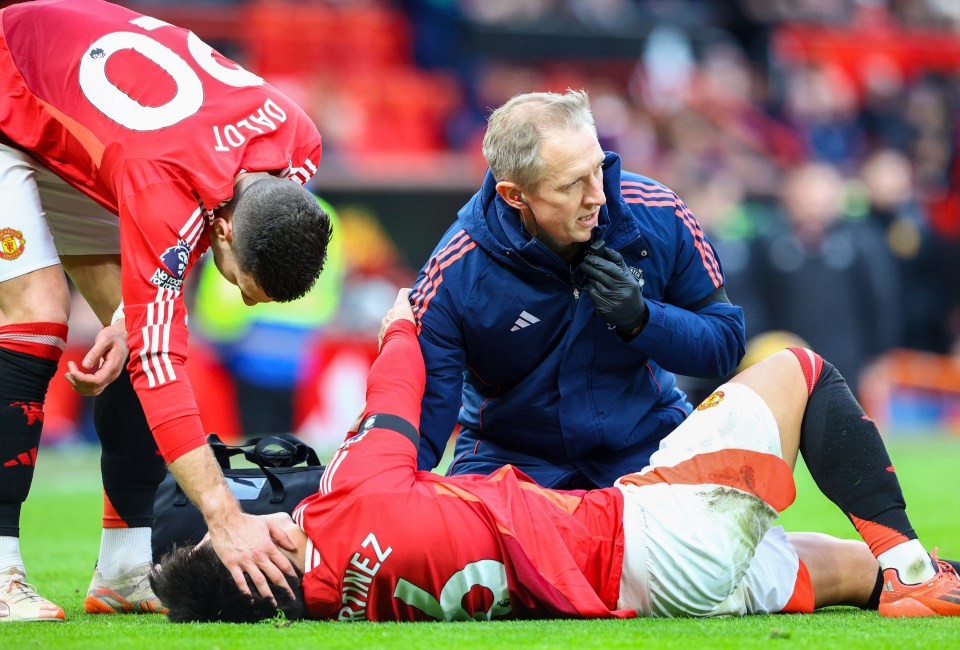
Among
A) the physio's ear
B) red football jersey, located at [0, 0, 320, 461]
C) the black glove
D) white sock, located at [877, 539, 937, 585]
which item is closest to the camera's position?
red football jersey, located at [0, 0, 320, 461]

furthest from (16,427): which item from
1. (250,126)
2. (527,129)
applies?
(527,129)

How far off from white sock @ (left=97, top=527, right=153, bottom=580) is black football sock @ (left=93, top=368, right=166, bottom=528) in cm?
3

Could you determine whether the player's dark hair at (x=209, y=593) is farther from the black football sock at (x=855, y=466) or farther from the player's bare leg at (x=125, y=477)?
the black football sock at (x=855, y=466)

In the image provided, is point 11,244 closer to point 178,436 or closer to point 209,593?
point 178,436

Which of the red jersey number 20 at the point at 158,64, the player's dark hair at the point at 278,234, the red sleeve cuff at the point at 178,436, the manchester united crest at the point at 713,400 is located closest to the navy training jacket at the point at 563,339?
the manchester united crest at the point at 713,400

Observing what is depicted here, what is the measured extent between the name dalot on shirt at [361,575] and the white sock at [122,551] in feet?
3.12

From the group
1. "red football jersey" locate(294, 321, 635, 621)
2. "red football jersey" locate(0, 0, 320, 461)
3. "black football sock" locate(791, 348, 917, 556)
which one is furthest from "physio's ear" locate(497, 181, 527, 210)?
"black football sock" locate(791, 348, 917, 556)

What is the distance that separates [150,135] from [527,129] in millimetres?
1183

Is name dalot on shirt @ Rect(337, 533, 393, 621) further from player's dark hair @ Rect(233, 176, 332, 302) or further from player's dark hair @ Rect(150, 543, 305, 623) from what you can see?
player's dark hair @ Rect(233, 176, 332, 302)

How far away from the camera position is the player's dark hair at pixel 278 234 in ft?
12.2

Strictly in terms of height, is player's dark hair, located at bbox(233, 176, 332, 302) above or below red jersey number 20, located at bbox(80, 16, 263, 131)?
below

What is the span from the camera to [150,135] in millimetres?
3777

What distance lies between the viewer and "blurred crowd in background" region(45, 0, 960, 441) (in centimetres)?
1118

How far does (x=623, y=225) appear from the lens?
4.20 m
